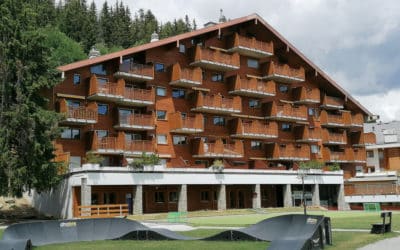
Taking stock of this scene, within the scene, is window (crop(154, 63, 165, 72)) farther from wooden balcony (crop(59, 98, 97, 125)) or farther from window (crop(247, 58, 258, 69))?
window (crop(247, 58, 258, 69))

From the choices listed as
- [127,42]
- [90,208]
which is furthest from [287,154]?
[127,42]

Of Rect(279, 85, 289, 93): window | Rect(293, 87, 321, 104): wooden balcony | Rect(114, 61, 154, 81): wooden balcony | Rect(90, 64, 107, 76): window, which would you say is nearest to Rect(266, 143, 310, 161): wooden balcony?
Rect(293, 87, 321, 104): wooden balcony

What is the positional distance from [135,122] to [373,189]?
26.3 metres

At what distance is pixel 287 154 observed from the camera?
2233 inches

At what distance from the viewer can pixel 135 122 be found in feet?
154

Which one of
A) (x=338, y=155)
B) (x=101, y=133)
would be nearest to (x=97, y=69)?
(x=101, y=133)

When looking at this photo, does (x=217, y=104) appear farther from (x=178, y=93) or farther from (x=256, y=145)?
(x=256, y=145)

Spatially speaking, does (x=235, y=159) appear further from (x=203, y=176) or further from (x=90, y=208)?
(x=90, y=208)

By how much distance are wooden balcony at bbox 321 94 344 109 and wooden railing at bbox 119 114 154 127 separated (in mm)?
23632

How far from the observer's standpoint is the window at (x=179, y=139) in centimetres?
5076

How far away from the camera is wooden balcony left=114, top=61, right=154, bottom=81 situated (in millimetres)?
47031

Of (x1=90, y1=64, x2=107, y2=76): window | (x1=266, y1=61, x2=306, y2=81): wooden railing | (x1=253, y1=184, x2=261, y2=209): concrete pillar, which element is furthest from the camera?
(x1=266, y1=61, x2=306, y2=81): wooden railing

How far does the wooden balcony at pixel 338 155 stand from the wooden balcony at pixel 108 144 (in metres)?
26.2

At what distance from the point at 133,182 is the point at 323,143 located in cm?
2808
